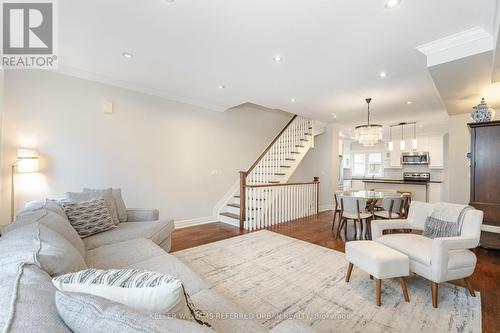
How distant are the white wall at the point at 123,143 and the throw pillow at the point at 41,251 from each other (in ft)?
8.12

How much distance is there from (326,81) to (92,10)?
309 cm

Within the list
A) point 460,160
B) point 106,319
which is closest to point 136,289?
point 106,319

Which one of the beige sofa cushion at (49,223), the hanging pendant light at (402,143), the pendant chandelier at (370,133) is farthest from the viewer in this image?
the hanging pendant light at (402,143)

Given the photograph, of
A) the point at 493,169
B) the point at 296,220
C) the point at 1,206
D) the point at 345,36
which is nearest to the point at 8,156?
the point at 1,206

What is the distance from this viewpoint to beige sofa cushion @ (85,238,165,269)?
1.79 m

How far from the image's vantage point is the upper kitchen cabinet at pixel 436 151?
6.28 meters

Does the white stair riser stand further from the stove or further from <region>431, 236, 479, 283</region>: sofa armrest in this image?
the stove

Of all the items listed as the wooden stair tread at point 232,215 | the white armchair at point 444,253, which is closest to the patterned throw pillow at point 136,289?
the white armchair at point 444,253

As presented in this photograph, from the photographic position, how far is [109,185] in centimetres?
371

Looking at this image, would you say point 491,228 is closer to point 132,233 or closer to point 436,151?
point 436,151

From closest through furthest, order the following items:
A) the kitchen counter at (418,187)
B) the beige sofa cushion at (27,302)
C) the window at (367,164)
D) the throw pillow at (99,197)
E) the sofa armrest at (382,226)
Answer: the beige sofa cushion at (27,302)
the sofa armrest at (382,226)
the throw pillow at (99,197)
the kitchen counter at (418,187)
the window at (367,164)

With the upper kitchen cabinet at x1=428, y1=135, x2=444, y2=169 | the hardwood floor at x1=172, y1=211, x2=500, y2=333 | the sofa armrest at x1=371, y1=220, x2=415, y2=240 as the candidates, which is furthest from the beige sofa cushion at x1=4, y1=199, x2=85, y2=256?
the upper kitchen cabinet at x1=428, y1=135, x2=444, y2=169

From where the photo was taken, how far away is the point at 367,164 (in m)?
8.28

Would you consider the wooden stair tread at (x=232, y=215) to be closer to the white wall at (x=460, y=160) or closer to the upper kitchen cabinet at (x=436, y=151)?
the white wall at (x=460, y=160)
